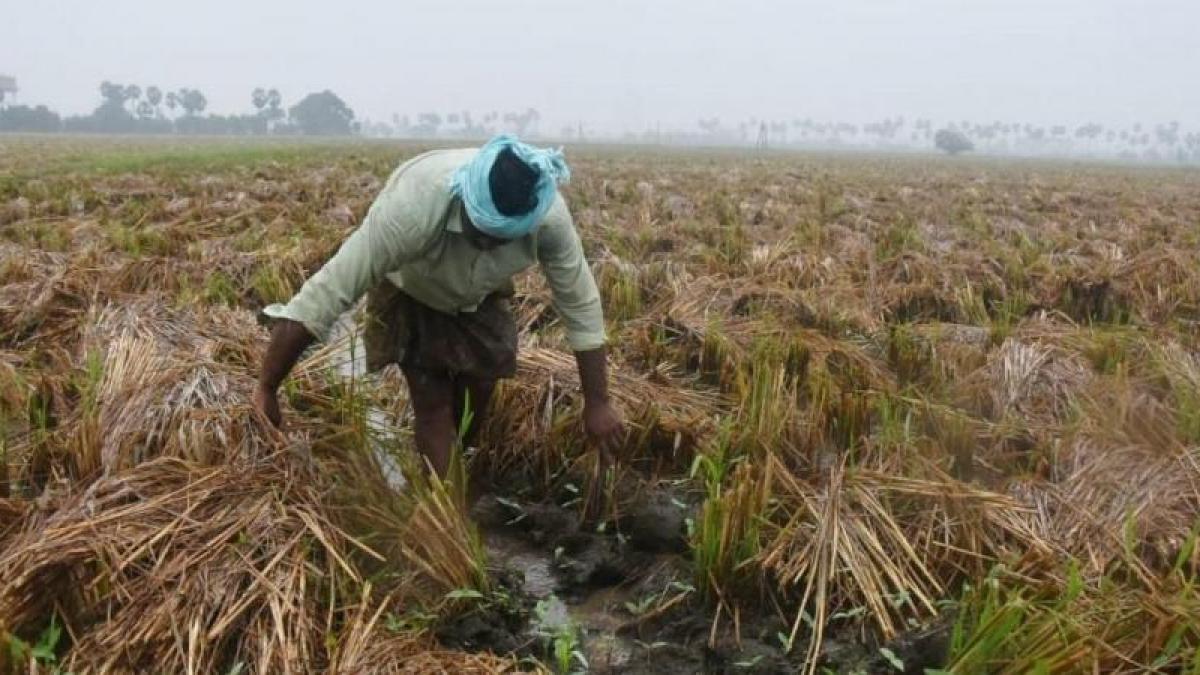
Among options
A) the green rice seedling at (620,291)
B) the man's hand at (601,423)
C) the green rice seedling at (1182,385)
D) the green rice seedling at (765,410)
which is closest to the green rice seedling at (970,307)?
the green rice seedling at (1182,385)

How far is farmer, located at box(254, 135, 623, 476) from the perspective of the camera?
2391mm

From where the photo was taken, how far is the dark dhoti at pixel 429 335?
300 centimetres

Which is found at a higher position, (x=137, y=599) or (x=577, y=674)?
(x=137, y=599)

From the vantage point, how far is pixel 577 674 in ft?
7.12

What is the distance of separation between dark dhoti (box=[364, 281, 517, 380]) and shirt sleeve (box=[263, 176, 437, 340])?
45 cm

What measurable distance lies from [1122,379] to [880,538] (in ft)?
5.17

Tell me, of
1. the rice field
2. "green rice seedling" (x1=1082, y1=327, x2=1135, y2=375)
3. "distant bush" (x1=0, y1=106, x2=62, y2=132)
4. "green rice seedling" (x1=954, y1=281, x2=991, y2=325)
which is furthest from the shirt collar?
"distant bush" (x1=0, y1=106, x2=62, y2=132)

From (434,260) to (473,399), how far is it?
2.35 ft

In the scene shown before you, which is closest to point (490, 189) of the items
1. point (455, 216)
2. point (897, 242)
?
point (455, 216)

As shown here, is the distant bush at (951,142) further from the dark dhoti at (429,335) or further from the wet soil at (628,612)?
the wet soil at (628,612)

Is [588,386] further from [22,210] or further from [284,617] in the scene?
[22,210]

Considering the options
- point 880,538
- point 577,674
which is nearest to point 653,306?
point 880,538

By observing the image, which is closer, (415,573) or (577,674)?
(577,674)

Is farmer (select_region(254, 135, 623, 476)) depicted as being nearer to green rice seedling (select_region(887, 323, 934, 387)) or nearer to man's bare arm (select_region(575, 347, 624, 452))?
man's bare arm (select_region(575, 347, 624, 452))
